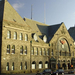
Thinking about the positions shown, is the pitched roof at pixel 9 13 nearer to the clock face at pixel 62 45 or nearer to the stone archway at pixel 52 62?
the stone archway at pixel 52 62

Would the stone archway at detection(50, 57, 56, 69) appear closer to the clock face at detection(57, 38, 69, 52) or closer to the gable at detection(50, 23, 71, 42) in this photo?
the clock face at detection(57, 38, 69, 52)

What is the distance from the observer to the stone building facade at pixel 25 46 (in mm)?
39125

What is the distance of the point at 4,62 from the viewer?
37.9 metres

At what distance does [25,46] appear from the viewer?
146 feet

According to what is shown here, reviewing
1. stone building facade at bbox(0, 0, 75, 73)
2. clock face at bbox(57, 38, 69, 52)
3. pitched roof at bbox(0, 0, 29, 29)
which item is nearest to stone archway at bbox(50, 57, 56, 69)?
stone building facade at bbox(0, 0, 75, 73)

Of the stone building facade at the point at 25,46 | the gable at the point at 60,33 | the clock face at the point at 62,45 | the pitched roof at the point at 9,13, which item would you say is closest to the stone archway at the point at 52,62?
the stone building facade at the point at 25,46

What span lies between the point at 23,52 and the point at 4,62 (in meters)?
7.12

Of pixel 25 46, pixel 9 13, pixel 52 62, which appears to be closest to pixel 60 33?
pixel 52 62

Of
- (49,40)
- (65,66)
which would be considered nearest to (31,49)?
(49,40)

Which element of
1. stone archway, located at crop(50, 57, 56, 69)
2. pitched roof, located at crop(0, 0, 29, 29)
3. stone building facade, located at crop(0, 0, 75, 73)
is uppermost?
pitched roof, located at crop(0, 0, 29, 29)

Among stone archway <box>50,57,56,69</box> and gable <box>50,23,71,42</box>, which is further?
gable <box>50,23,71,42</box>

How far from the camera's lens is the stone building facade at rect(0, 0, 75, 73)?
39.1m

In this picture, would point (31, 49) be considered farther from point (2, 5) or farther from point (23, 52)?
point (2, 5)

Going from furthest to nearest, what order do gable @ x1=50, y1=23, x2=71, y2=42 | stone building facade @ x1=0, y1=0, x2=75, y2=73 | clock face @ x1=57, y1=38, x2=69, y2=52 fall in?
clock face @ x1=57, y1=38, x2=69, y2=52 → gable @ x1=50, y1=23, x2=71, y2=42 → stone building facade @ x1=0, y1=0, x2=75, y2=73
